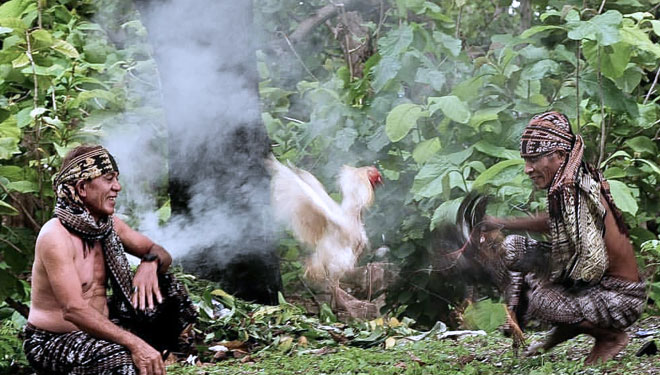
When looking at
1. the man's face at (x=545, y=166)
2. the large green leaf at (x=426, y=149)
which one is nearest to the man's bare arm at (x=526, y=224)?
the man's face at (x=545, y=166)

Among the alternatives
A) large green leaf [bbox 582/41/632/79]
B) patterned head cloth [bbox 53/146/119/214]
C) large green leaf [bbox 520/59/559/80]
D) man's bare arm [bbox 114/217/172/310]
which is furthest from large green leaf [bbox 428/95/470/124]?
patterned head cloth [bbox 53/146/119/214]

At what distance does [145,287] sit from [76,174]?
21.8 inches

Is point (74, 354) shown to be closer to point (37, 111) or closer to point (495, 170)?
point (37, 111)

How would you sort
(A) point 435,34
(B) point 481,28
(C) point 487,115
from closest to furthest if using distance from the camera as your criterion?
(C) point 487,115, (A) point 435,34, (B) point 481,28

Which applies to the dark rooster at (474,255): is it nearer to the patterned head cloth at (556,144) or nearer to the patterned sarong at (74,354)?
the patterned head cloth at (556,144)

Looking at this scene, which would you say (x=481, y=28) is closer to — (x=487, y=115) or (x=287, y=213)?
(x=487, y=115)

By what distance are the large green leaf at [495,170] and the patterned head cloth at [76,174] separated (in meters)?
2.20

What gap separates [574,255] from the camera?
408cm

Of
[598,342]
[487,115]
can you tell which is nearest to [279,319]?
[487,115]

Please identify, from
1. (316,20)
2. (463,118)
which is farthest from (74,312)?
(316,20)

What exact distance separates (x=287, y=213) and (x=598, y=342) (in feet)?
6.07

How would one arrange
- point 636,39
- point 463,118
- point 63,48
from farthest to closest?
point 463,118, point 63,48, point 636,39

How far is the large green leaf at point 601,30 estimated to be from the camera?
505 centimetres

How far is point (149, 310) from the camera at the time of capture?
4.07 m
